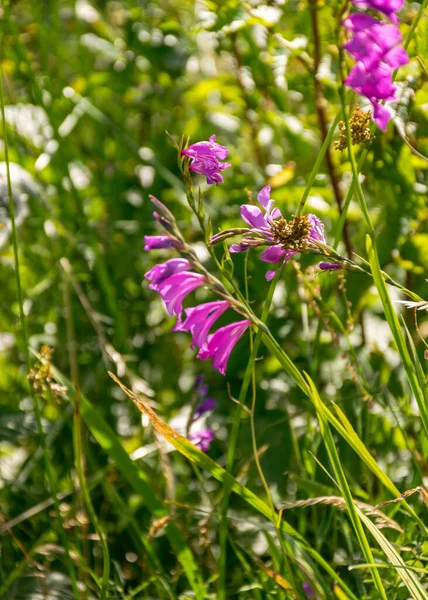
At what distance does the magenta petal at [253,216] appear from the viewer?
776 millimetres

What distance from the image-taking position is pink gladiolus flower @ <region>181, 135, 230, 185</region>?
0.80 m

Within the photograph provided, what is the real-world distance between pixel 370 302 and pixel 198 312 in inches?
32.4

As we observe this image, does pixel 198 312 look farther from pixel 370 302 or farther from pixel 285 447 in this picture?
pixel 370 302

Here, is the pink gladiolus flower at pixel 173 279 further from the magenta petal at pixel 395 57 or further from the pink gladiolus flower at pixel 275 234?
the magenta petal at pixel 395 57

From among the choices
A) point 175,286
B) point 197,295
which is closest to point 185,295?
point 175,286

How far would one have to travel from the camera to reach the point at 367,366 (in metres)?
1.29

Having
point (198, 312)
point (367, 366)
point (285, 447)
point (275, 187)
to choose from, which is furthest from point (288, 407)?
point (198, 312)

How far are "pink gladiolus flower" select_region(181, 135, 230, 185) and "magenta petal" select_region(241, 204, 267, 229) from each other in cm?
5

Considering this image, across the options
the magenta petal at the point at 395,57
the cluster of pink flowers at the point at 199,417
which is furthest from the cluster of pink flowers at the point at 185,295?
the cluster of pink flowers at the point at 199,417

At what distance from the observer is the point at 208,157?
813 mm

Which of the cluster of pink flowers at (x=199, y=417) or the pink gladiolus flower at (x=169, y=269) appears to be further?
the cluster of pink flowers at (x=199, y=417)

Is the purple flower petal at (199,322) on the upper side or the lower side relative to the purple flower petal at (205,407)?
upper

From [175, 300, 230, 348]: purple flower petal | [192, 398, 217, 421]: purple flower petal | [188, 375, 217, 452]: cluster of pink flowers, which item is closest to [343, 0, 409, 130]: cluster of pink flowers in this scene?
[175, 300, 230, 348]: purple flower petal

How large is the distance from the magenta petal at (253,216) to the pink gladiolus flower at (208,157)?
0.05m
